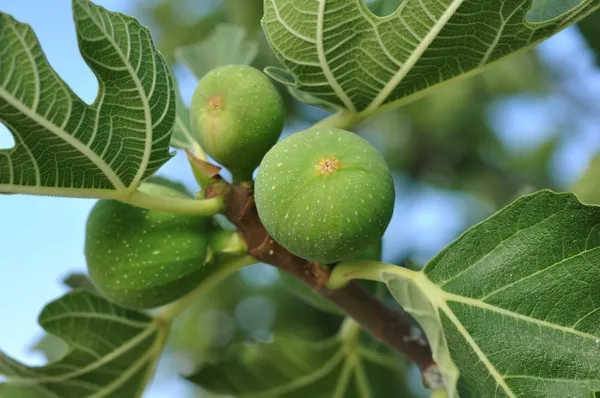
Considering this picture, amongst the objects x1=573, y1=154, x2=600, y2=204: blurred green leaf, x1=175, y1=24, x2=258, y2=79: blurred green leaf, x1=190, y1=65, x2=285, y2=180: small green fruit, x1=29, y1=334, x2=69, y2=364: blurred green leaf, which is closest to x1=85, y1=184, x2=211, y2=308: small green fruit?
x1=190, y1=65, x2=285, y2=180: small green fruit

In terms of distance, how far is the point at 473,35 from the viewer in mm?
1045

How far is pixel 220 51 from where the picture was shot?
5.07ft

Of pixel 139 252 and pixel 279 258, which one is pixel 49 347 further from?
pixel 279 258

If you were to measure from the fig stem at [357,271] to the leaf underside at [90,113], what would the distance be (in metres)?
0.34

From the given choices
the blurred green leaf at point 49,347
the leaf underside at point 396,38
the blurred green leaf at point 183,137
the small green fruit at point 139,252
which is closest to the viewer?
the leaf underside at point 396,38

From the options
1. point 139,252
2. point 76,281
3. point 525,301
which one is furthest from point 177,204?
point 76,281

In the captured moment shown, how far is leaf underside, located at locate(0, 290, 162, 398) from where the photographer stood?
138 centimetres

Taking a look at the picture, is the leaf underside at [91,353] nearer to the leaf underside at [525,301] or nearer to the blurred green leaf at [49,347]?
the blurred green leaf at [49,347]

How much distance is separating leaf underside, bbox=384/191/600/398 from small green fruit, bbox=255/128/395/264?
12 cm

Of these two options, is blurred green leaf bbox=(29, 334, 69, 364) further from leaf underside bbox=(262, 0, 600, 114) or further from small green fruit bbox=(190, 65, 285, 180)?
leaf underside bbox=(262, 0, 600, 114)

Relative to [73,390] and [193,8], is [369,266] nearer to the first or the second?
[73,390]

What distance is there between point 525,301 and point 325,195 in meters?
0.34

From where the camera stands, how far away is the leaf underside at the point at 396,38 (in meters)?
1.01

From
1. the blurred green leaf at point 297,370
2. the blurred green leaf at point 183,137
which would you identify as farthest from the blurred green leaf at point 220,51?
the blurred green leaf at point 297,370
